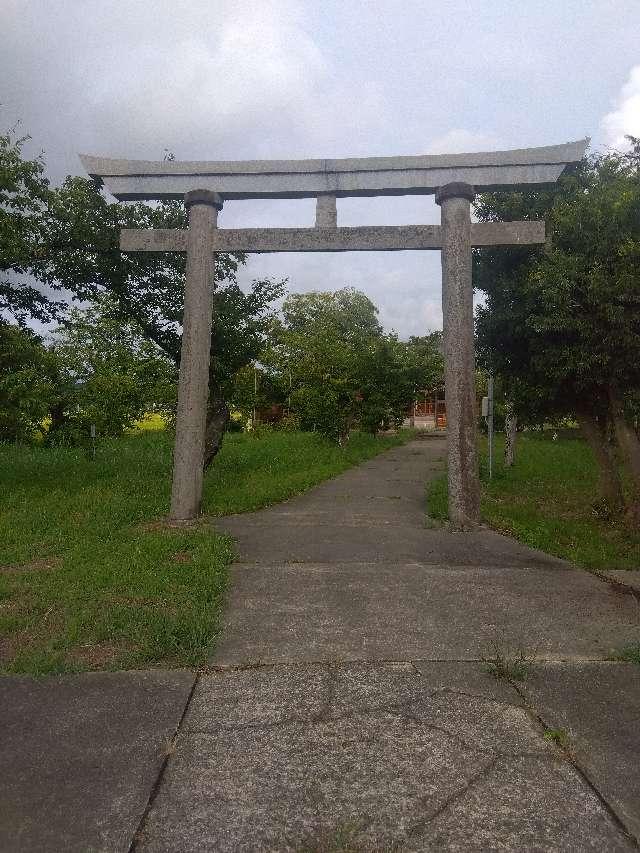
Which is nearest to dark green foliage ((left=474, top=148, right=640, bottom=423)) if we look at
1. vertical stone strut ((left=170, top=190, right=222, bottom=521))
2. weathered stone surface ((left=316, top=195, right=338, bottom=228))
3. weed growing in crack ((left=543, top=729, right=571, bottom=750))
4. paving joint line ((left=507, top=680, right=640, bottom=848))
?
weathered stone surface ((left=316, top=195, right=338, bottom=228))

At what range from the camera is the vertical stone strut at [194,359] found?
25.9 ft

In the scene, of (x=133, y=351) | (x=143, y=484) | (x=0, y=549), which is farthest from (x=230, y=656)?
(x=133, y=351)

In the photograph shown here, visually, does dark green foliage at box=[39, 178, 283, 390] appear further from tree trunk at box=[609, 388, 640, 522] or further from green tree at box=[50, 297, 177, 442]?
tree trunk at box=[609, 388, 640, 522]

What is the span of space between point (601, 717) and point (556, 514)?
7.28 metres

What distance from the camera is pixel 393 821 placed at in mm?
2061

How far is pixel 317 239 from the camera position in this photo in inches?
312

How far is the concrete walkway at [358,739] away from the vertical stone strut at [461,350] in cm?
282

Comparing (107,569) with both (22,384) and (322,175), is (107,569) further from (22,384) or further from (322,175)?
(322,175)

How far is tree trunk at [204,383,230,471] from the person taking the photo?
39.8 feet

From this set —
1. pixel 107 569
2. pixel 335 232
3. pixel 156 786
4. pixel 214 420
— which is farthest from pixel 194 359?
pixel 156 786

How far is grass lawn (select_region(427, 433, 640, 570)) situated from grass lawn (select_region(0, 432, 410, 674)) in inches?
138

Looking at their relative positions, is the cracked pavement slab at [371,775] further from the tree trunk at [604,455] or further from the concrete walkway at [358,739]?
the tree trunk at [604,455]

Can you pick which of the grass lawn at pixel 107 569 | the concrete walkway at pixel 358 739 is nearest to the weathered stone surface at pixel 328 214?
the grass lawn at pixel 107 569

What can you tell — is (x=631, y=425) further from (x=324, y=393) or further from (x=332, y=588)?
(x=324, y=393)
